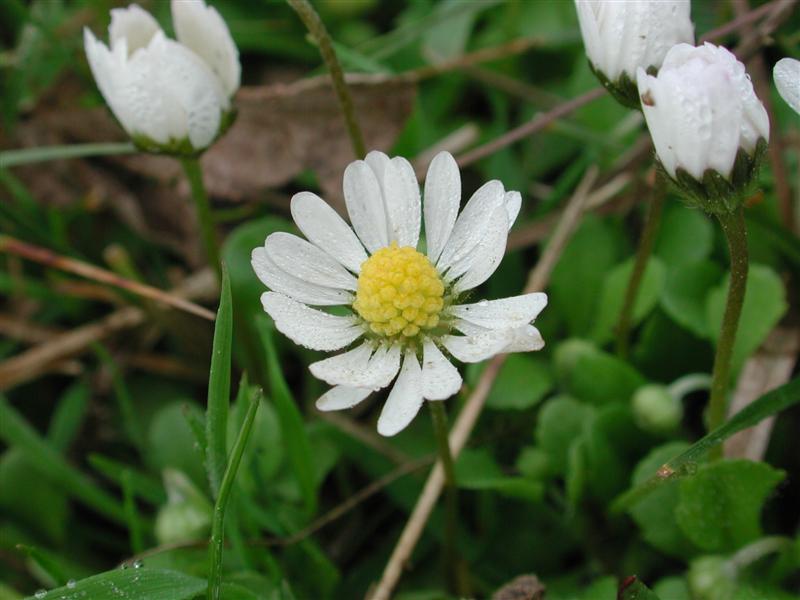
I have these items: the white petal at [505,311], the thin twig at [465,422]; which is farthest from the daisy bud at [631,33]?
the thin twig at [465,422]

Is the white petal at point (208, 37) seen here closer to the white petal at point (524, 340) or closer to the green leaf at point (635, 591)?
the white petal at point (524, 340)

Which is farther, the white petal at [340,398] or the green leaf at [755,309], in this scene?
the green leaf at [755,309]

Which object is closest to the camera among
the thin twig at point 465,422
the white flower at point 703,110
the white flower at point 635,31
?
the white flower at point 703,110

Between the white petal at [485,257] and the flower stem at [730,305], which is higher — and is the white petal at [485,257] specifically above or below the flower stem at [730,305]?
above

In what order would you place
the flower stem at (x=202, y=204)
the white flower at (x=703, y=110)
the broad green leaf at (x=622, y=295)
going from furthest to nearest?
the broad green leaf at (x=622, y=295) < the flower stem at (x=202, y=204) < the white flower at (x=703, y=110)

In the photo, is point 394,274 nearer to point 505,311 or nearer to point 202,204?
point 505,311

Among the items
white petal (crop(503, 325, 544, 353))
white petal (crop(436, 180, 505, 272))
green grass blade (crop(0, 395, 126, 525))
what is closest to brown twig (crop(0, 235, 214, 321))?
green grass blade (crop(0, 395, 126, 525))

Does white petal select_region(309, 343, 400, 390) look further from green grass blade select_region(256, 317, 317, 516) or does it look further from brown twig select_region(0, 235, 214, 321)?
brown twig select_region(0, 235, 214, 321)
